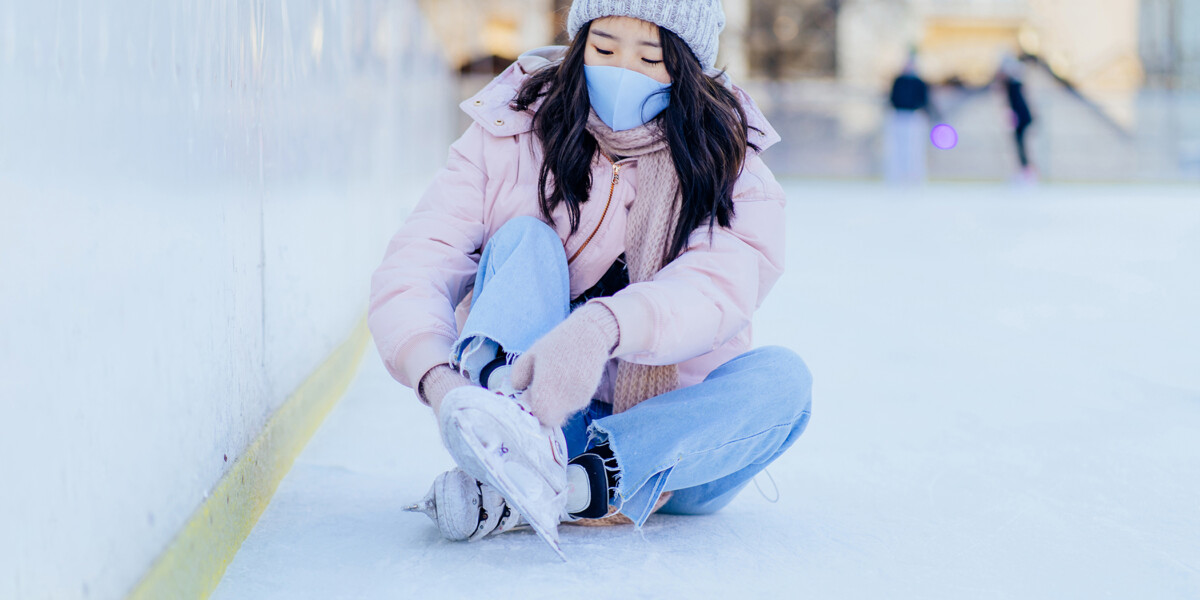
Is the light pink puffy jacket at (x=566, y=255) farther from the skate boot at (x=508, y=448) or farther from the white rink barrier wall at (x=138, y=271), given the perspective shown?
the white rink barrier wall at (x=138, y=271)

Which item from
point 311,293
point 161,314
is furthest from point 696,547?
point 311,293

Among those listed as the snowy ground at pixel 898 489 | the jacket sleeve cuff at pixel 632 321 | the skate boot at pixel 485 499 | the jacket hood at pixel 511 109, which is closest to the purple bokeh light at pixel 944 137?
the snowy ground at pixel 898 489

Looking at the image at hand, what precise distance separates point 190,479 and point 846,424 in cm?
167

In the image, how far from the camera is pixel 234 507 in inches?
65.6

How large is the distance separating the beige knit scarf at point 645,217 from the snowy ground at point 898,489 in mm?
243

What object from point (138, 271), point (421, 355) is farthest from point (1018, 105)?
point (138, 271)

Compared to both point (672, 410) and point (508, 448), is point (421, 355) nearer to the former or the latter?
point (508, 448)

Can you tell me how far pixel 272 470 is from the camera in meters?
1.99

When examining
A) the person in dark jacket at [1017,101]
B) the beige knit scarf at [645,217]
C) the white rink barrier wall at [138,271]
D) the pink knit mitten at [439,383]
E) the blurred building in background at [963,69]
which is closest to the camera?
the white rink barrier wall at [138,271]

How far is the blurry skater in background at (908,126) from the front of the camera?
500 inches

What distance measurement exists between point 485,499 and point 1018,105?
12219 mm

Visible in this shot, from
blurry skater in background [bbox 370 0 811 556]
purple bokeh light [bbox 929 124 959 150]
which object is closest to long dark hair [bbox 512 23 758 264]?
blurry skater in background [bbox 370 0 811 556]

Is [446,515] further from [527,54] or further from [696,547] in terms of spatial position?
[527,54]

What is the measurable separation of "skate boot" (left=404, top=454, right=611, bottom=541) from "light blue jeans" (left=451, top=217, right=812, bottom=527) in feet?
0.12
